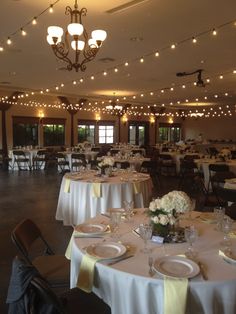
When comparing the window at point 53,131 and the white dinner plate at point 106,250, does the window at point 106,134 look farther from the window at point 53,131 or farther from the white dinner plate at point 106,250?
the white dinner plate at point 106,250

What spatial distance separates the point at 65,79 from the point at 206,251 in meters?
9.09

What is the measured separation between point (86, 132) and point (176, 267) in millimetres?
15936

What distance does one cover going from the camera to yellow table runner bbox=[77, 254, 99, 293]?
185cm

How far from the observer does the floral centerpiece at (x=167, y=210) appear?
2086 millimetres

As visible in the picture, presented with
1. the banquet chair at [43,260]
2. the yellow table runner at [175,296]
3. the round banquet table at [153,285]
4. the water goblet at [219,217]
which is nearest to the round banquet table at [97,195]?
the banquet chair at [43,260]

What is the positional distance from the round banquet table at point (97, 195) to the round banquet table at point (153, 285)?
242 cm

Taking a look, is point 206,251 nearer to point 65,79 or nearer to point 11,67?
point 11,67

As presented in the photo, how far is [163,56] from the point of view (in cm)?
694

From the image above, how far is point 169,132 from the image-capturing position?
894 inches

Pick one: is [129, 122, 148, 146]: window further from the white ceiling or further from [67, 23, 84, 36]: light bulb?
[67, 23, 84, 36]: light bulb

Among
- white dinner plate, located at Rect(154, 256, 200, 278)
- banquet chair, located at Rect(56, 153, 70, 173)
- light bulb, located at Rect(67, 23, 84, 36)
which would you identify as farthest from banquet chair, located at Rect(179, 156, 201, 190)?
white dinner plate, located at Rect(154, 256, 200, 278)

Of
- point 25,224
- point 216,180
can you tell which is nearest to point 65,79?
point 216,180

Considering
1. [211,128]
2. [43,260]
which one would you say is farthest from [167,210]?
[211,128]

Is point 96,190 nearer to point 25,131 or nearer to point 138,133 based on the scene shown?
point 25,131
